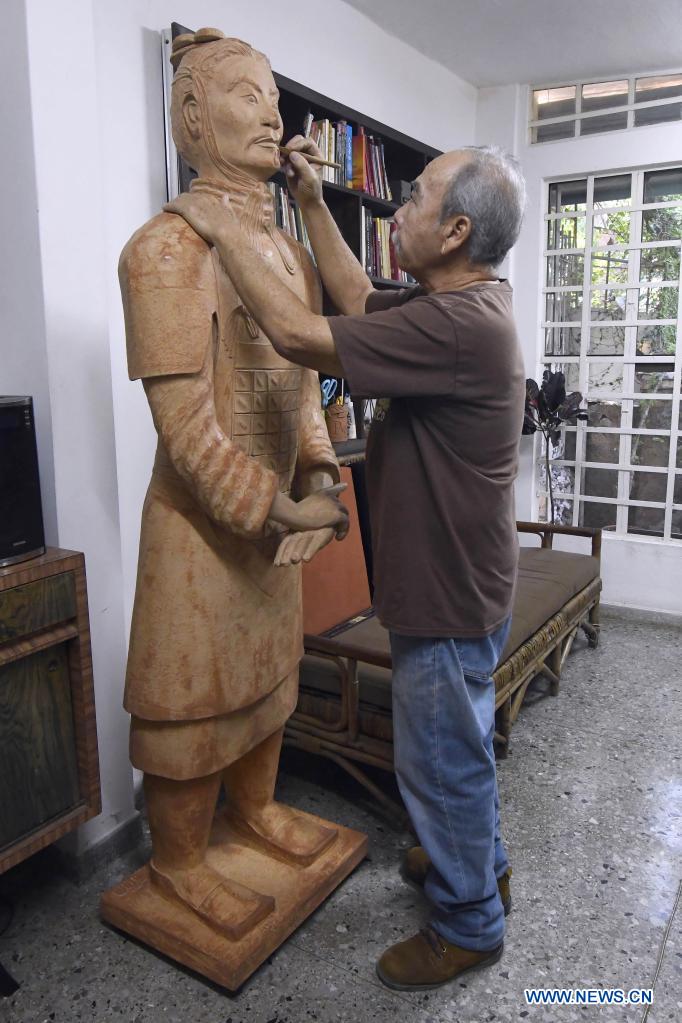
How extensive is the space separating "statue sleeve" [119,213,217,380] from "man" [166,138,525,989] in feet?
0.20

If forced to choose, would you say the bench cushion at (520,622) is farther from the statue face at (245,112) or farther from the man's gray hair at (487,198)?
the statue face at (245,112)

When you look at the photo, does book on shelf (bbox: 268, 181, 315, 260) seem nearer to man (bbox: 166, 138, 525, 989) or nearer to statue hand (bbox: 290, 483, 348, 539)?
man (bbox: 166, 138, 525, 989)

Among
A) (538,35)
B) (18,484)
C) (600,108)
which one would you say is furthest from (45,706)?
(600,108)

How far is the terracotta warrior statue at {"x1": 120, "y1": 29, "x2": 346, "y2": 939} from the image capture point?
143 centimetres

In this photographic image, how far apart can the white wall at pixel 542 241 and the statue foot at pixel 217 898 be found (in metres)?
3.04

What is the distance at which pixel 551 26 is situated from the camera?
333 cm

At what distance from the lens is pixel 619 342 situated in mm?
4191

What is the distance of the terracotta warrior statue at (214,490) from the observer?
4.68 feet

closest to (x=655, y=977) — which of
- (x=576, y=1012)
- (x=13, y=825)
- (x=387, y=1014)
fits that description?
(x=576, y=1012)

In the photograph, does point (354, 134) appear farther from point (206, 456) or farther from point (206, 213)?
point (206, 456)

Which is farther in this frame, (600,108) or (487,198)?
(600,108)

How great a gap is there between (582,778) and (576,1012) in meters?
1.00

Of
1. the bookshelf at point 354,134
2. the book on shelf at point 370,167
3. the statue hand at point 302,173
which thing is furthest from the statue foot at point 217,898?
the book on shelf at point 370,167

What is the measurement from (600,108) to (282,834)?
383 centimetres
